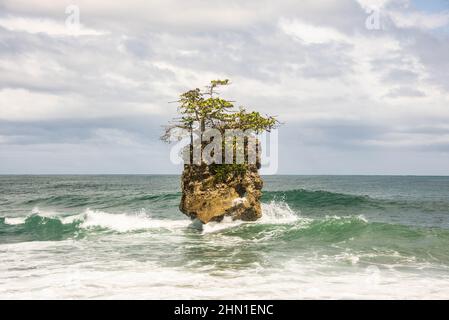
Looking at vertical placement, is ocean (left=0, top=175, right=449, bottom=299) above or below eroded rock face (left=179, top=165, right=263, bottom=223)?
below

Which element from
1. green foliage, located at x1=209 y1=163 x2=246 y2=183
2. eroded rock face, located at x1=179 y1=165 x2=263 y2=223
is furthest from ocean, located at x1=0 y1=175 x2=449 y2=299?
green foliage, located at x1=209 y1=163 x2=246 y2=183

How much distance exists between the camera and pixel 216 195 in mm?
22328

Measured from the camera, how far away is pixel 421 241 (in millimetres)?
18750

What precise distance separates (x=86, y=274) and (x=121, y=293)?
2771 mm

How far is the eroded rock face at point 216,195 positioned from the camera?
22.3 m

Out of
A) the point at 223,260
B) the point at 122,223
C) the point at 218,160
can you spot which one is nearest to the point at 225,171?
the point at 218,160

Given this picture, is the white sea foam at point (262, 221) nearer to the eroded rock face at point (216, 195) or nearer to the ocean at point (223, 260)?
the ocean at point (223, 260)

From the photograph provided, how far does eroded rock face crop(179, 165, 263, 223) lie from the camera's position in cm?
2233

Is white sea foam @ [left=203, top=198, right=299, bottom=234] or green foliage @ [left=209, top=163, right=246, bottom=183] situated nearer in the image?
white sea foam @ [left=203, top=198, right=299, bottom=234]

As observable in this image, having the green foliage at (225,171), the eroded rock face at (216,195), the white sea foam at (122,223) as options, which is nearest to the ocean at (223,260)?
the white sea foam at (122,223)

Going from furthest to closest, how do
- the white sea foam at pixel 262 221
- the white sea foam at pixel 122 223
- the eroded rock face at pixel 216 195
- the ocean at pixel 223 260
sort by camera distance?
the white sea foam at pixel 122 223 → the eroded rock face at pixel 216 195 → the white sea foam at pixel 262 221 → the ocean at pixel 223 260

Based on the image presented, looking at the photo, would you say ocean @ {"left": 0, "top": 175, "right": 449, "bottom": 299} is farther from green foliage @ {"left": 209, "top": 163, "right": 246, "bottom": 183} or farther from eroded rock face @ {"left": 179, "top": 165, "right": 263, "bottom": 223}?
green foliage @ {"left": 209, "top": 163, "right": 246, "bottom": 183}

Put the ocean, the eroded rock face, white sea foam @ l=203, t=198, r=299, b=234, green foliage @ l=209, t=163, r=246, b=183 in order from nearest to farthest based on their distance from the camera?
the ocean < white sea foam @ l=203, t=198, r=299, b=234 < the eroded rock face < green foliage @ l=209, t=163, r=246, b=183
